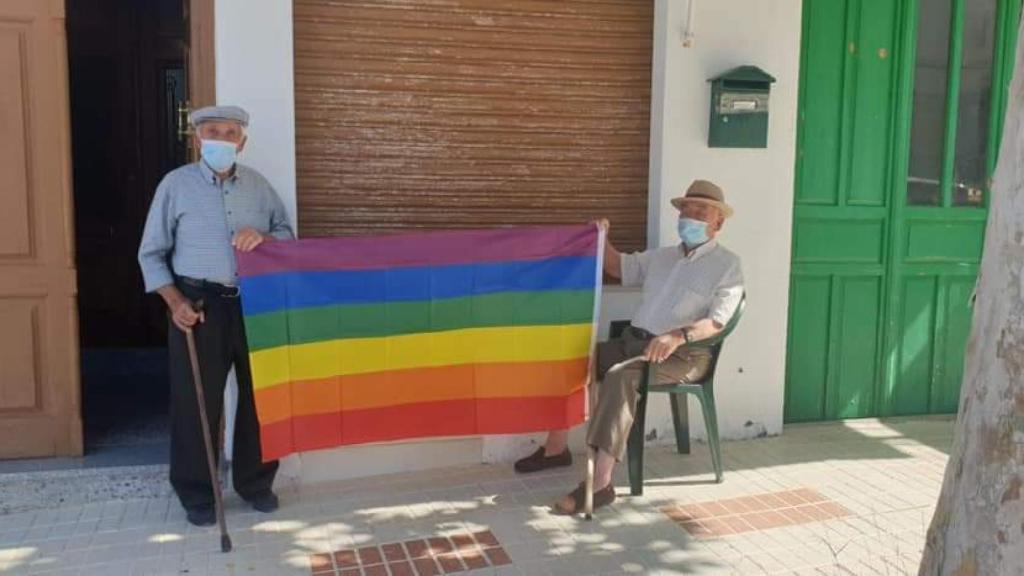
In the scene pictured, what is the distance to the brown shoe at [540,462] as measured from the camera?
4.66 metres

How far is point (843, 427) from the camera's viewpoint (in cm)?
552

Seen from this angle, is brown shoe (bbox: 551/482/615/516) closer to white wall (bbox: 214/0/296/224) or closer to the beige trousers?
the beige trousers

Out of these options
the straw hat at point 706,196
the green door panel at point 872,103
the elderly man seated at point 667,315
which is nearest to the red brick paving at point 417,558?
the elderly man seated at point 667,315

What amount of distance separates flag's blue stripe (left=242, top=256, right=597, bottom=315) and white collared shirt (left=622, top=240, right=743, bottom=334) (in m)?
0.34

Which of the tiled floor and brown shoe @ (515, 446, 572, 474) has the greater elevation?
brown shoe @ (515, 446, 572, 474)

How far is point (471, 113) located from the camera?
15.6 ft

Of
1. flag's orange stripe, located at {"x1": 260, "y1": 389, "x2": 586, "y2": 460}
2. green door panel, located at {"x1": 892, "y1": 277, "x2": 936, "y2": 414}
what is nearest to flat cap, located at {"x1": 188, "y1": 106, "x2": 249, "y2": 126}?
flag's orange stripe, located at {"x1": 260, "y1": 389, "x2": 586, "y2": 460}

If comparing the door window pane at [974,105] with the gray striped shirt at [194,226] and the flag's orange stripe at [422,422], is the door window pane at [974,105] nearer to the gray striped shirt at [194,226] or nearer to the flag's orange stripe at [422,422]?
the flag's orange stripe at [422,422]

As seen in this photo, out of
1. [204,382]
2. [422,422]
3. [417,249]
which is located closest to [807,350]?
[422,422]

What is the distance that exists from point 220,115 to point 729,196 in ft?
9.13

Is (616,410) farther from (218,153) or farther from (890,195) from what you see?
(890,195)

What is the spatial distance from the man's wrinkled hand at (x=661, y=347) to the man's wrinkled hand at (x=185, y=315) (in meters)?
2.02

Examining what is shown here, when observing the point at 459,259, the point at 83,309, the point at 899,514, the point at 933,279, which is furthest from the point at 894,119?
the point at 83,309

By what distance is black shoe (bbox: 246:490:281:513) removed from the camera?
409 centimetres
